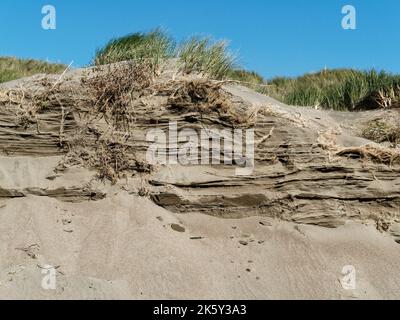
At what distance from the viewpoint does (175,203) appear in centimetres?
621

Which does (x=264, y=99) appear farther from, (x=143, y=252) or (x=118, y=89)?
(x=143, y=252)

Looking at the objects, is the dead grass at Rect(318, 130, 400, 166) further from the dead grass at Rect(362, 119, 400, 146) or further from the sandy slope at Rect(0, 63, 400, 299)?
the dead grass at Rect(362, 119, 400, 146)

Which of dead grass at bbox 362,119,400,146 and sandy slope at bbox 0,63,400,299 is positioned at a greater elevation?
dead grass at bbox 362,119,400,146

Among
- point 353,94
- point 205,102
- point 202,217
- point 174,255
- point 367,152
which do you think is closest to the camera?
point 174,255

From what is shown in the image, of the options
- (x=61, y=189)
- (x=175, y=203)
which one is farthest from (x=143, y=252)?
(x=61, y=189)

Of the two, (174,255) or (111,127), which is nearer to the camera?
(174,255)

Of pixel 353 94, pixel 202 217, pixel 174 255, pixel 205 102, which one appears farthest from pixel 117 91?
pixel 353 94

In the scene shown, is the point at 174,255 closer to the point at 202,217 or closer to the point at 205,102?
the point at 202,217

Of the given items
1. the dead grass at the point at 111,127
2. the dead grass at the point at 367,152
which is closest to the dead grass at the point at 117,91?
the dead grass at the point at 111,127

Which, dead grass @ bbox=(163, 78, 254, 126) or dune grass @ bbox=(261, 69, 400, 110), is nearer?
dead grass @ bbox=(163, 78, 254, 126)

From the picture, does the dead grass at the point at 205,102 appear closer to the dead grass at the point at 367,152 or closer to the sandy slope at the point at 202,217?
the sandy slope at the point at 202,217

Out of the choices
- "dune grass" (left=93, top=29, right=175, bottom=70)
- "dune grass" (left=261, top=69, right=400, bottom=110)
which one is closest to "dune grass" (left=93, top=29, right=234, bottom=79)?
"dune grass" (left=93, top=29, right=175, bottom=70)

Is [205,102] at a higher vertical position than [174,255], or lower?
higher

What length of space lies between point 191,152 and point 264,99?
4.66 feet
